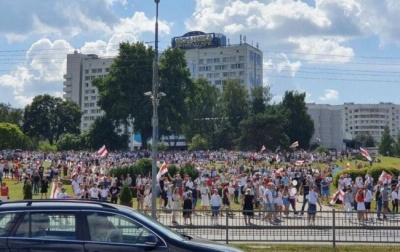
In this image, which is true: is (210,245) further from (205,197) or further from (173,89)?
(173,89)

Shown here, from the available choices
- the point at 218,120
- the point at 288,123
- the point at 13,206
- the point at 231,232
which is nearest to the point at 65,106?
the point at 218,120

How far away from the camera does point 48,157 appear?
67.1m

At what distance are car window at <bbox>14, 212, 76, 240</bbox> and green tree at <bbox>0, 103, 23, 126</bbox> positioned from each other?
416ft

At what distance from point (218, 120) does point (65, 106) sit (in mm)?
32615

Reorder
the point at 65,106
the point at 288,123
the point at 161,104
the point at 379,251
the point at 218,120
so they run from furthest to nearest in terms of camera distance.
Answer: the point at 65,106 → the point at 218,120 → the point at 288,123 → the point at 161,104 → the point at 379,251

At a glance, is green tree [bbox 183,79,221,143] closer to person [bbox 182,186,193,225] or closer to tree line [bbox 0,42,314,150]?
tree line [bbox 0,42,314,150]

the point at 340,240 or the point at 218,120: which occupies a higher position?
the point at 218,120

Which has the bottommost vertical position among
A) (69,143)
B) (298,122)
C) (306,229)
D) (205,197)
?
(306,229)

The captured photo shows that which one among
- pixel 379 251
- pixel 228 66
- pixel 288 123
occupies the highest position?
pixel 228 66

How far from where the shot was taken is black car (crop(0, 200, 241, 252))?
8.91 metres

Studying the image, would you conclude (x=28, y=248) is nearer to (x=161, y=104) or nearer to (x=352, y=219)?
(x=352, y=219)

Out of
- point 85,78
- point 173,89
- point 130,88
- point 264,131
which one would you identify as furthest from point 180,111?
point 85,78

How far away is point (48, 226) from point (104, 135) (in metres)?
79.3

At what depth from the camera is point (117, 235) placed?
9.04m
